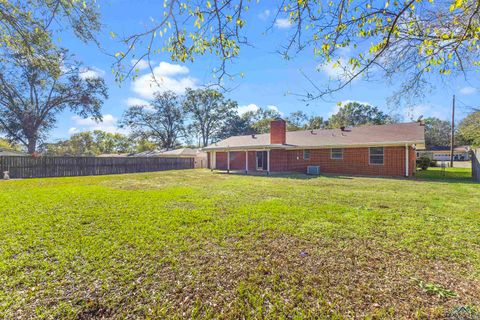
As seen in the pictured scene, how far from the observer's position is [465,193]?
8.16 metres

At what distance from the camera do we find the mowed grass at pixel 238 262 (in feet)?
7.47

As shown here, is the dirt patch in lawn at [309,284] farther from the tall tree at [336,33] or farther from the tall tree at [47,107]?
the tall tree at [47,107]

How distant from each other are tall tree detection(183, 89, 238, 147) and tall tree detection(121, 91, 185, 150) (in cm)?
202

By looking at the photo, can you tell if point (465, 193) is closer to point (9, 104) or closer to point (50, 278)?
point (50, 278)

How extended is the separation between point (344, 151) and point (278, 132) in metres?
5.33

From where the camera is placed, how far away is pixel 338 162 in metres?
16.0

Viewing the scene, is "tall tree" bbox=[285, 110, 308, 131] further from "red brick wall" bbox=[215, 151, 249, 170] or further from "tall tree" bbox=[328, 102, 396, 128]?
"red brick wall" bbox=[215, 151, 249, 170]

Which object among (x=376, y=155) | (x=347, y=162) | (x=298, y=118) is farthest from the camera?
(x=298, y=118)

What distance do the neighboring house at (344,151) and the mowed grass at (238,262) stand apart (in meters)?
9.01

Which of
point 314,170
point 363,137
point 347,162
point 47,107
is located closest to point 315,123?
point 363,137

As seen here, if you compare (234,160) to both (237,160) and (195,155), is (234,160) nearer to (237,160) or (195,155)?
(237,160)

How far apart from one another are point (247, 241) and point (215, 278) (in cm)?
117

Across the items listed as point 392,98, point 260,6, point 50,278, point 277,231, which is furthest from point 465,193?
point 50,278

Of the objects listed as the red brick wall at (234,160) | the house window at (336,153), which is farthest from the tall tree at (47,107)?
the house window at (336,153)
